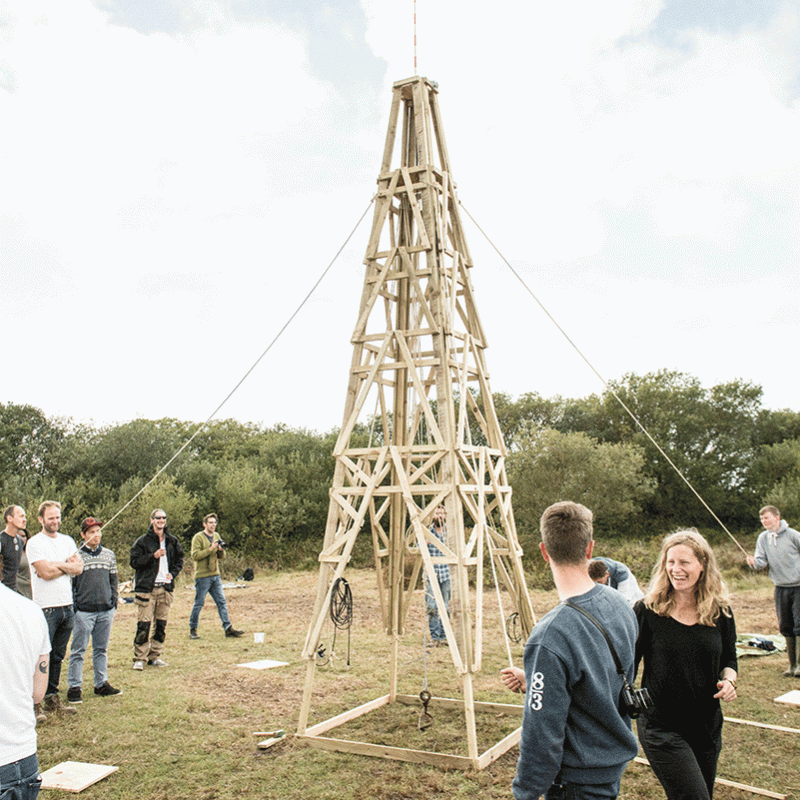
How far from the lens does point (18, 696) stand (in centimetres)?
268

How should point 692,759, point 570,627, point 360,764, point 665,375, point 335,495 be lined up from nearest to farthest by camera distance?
1. point 570,627
2. point 692,759
3. point 360,764
4. point 335,495
5. point 665,375

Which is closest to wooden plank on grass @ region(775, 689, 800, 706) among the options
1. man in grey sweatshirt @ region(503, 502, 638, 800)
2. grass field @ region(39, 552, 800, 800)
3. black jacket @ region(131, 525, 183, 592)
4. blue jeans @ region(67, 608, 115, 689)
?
grass field @ region(39, 552, 800, 800)

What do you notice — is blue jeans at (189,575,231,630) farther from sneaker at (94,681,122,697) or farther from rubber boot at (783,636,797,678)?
rubber boot at (783,636,797,678)

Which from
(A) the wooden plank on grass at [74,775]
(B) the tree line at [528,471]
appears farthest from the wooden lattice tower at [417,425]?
(B) the tree line at [528,471]

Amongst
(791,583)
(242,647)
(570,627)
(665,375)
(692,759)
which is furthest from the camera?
(665,375)

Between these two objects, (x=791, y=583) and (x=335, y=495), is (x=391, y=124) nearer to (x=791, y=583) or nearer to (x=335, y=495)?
(x=335, y=495)

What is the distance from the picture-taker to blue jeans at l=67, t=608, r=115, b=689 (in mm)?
6941

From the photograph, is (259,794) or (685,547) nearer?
(685,547)

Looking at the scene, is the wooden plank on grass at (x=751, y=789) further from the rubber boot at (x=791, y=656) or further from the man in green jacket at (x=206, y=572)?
the man in green jacket at (x=206, y=572)

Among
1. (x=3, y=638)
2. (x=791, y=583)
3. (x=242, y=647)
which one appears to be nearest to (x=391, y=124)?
(x=3, y=638)

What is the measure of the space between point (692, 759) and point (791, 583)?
213 inches

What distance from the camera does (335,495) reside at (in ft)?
20.0

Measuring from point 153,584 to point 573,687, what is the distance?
296 inches

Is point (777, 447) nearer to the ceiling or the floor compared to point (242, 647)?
→ nearer to the ceiling
